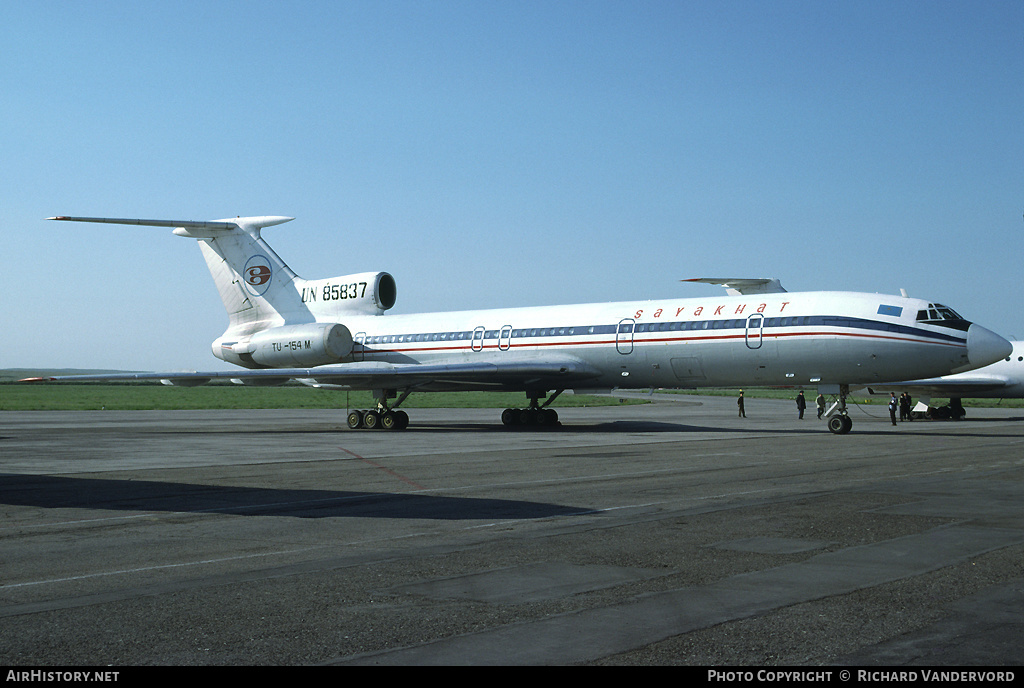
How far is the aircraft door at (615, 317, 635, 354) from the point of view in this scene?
30.1m

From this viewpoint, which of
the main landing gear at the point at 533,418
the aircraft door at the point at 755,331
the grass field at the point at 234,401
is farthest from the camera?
the grass field at the point at 234,401

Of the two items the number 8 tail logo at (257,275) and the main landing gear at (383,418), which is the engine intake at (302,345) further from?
the main landing gear at (383,418)

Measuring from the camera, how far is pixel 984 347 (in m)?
25.5

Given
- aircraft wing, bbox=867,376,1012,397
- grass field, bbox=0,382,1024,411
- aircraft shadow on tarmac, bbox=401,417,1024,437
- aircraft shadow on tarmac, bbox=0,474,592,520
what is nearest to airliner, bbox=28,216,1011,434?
aircraft shadow on tarmac, bbox=401,417,1024,437

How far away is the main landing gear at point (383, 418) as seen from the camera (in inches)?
1288

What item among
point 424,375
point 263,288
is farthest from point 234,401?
point 424,375

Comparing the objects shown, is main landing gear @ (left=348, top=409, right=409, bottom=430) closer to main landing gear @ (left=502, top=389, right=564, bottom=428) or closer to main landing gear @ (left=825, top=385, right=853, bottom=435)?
main landing gear @ (left=502, top=389, right=564, bottom=428)

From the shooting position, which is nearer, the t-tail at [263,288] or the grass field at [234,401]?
the t-tail at [263,288]

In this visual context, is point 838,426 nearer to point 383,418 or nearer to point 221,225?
point 383,418

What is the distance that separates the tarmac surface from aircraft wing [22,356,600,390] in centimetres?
1260

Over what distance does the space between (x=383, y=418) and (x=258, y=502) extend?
67.0ft

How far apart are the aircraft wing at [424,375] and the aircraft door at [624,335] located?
1468mm

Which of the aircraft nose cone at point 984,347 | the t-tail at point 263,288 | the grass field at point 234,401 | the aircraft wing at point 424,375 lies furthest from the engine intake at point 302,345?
the aircraft nose cone at point 984,347
